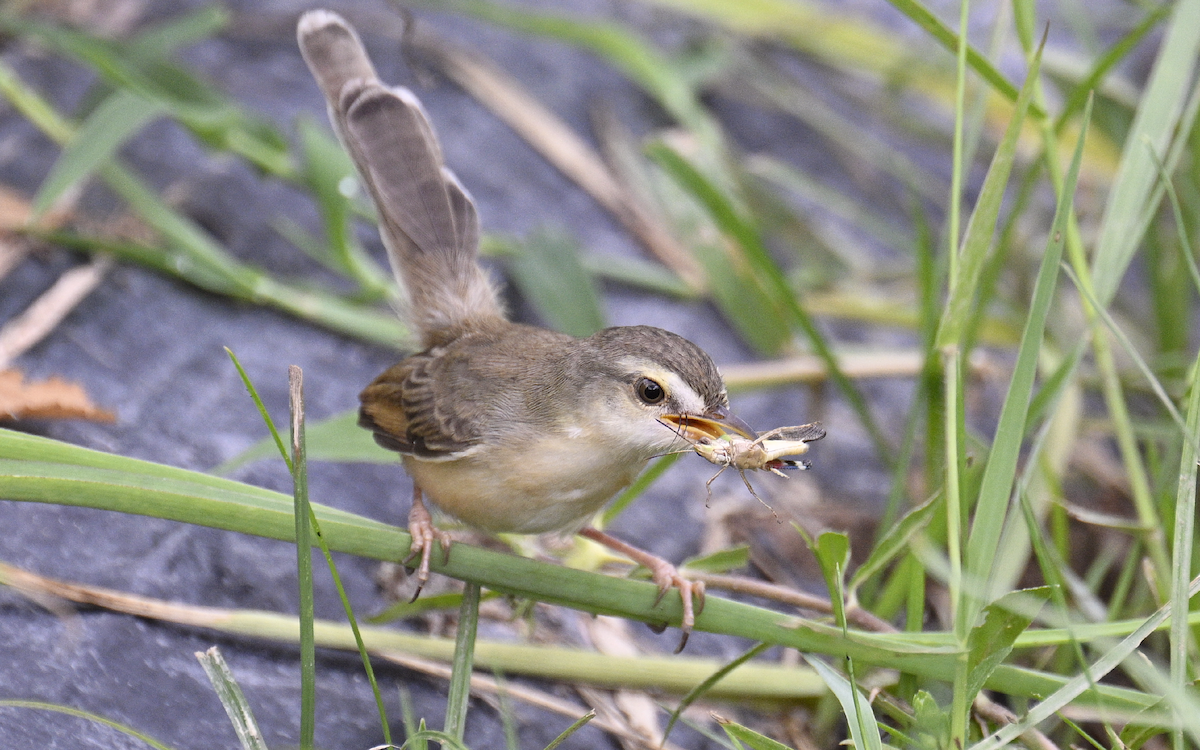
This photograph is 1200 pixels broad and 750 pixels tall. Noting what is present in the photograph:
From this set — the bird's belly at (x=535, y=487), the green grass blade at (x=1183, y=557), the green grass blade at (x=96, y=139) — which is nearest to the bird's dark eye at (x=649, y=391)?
the bird's belly at (x=535, y=487)

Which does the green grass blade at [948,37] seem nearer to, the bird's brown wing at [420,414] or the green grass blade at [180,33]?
the bird's brown wing at [420,414]

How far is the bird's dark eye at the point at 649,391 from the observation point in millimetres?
2980

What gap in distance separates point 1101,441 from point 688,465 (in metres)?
1.89

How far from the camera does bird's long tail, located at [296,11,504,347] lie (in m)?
3.93

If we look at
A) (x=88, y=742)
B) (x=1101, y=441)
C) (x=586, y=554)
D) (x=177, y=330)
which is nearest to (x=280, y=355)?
(x=177, y=330)

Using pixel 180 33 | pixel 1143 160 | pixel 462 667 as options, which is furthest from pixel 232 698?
pixel 180 33

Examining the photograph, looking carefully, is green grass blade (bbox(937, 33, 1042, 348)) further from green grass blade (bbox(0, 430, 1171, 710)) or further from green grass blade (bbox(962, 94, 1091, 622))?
green grass blade (bbox(0, 430, 1171, 710))

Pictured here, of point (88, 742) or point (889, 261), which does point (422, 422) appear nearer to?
point (88, 742)

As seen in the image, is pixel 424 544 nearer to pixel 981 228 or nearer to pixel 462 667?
pixel 462 667

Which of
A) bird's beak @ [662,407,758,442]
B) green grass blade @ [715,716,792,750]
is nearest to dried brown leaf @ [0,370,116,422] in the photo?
bird's beak @ [662,407,758,442]

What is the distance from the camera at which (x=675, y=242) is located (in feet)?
17.6

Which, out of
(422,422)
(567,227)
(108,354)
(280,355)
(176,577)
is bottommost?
(176,577)

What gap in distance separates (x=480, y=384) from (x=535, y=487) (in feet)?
1.70

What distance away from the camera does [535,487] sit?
2973 mm
